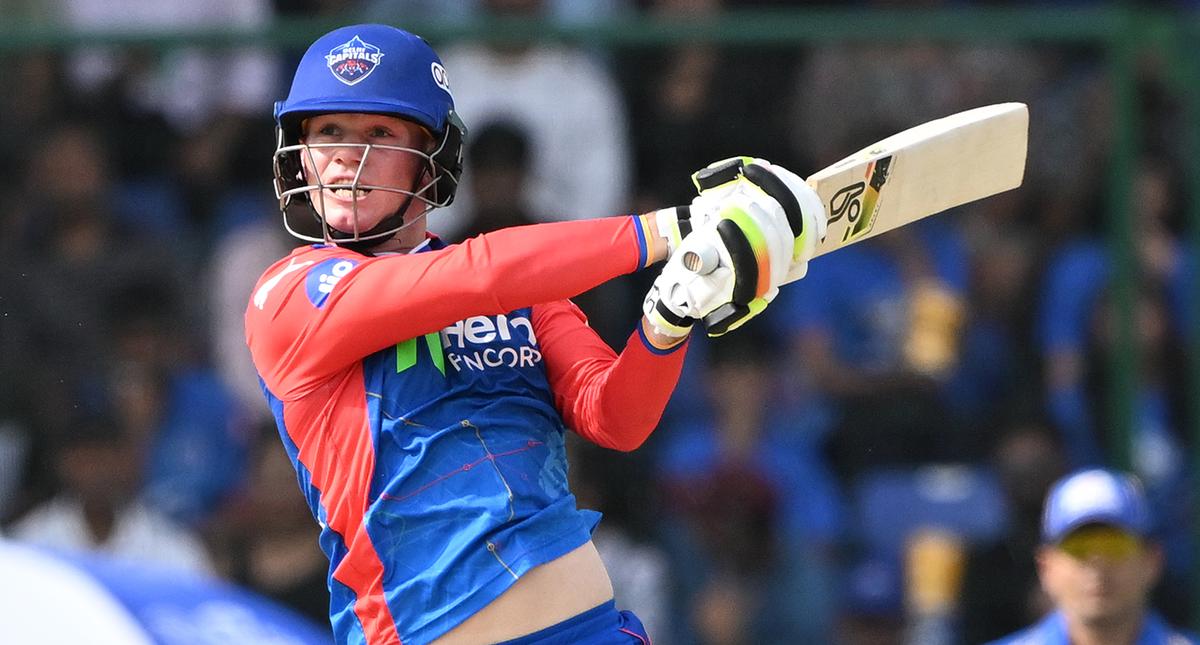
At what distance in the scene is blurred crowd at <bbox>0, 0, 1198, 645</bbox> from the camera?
586 centimetres

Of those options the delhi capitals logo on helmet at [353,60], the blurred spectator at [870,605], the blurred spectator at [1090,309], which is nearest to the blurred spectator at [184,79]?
the blurred spectator at [870,605]

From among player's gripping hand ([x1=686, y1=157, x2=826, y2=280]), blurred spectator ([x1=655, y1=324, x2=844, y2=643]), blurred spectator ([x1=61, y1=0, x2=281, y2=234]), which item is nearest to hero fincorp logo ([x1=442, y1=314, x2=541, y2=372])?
player's gripping hand ([x1=686, y1=157, x2=826, y2=280])

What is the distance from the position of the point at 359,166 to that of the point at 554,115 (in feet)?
9.86

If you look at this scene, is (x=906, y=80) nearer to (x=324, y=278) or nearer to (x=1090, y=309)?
(x=1090, y=309)

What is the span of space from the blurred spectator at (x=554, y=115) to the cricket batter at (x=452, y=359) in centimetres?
277

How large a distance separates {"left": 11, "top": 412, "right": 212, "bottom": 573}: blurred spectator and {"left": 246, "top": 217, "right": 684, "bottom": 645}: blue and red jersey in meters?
2.96

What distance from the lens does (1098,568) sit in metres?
4.92

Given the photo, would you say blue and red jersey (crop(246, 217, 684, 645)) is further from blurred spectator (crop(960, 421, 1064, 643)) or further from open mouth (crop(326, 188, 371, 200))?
blurred spectator (crop(960, 421, 1064, 643))

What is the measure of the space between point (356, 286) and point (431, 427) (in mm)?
251

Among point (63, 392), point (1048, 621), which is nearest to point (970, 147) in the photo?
point (1048, 621)

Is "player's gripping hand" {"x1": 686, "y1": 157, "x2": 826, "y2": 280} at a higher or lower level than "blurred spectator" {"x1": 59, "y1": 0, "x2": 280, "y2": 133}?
higher

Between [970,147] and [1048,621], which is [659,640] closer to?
[1048,621]

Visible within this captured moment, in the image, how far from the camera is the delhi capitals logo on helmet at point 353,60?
3053mm

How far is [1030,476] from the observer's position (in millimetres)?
6062
